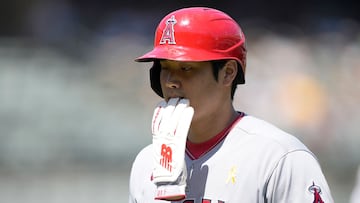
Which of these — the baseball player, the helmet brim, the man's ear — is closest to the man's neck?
the baseball player

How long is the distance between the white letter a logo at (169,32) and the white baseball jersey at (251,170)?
A: 1.24 feet

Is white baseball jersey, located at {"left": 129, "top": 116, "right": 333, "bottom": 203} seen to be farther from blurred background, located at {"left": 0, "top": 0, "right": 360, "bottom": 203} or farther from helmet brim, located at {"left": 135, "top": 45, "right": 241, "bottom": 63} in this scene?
blurred background, located at {"left": 0, "top": 0, "right": 360, "bottom": 203}

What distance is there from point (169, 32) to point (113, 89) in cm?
449

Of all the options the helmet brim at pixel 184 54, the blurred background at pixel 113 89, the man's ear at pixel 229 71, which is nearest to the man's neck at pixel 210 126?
the man's ear at pixel 229 71

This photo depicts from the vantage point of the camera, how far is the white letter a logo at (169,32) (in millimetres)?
2730

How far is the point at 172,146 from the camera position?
2.65 metres

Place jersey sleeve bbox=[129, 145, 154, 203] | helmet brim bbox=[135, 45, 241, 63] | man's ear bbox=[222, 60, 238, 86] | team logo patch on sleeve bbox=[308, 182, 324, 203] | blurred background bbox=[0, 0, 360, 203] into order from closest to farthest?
team logo patch on sleeve bbox=[308, 182, 324, 203], helmet brim bbox=[135, 45, 241, 63], man's ear bbox=[222, 60, 238, 86], jersey sleeve bbox=[129, 145, 154, 203], blurred background bbox=[0, 0, 360, 203]

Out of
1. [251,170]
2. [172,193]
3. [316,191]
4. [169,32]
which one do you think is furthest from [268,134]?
[169,32]

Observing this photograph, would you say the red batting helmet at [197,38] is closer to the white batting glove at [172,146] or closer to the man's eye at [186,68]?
the man's eye at [186,68]

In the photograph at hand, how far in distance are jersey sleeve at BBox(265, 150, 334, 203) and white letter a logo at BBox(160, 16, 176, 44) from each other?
57cm

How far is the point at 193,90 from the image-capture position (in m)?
2.69

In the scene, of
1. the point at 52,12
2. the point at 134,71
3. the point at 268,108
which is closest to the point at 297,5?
the point at 268,108

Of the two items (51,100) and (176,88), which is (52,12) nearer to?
(51,100)

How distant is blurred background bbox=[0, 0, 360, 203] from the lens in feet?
22.9
